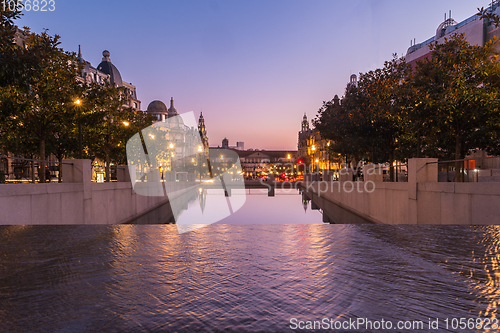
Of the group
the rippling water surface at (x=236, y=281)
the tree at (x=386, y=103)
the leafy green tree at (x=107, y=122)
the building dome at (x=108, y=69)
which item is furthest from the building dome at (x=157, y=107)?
the rippling water surface at (x=236, y=281)

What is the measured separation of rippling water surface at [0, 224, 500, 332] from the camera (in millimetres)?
2133

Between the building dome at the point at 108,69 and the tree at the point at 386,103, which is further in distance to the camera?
the building dome at the point at 108,69

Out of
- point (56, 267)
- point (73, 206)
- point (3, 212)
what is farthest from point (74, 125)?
point (56, 267)

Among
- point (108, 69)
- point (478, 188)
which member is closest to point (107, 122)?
point (478, 188)

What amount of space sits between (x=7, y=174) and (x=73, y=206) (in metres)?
2.50

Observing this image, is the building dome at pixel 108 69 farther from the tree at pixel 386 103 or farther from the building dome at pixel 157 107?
the tree at pixel 386 103

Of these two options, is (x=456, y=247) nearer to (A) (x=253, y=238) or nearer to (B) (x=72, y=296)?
(A) (x=253, y=238)

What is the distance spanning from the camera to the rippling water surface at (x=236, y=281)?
213 centimetres

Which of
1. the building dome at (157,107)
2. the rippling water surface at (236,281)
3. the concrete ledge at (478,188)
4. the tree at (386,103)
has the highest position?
the building dome at (157,107)

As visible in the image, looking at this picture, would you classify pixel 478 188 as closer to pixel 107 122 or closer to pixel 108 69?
pixel 107 122

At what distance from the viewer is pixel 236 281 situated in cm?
291

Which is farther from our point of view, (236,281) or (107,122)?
(107,122)

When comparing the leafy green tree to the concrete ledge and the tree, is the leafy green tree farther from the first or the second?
the concrete ledge

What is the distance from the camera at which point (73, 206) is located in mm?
11367
